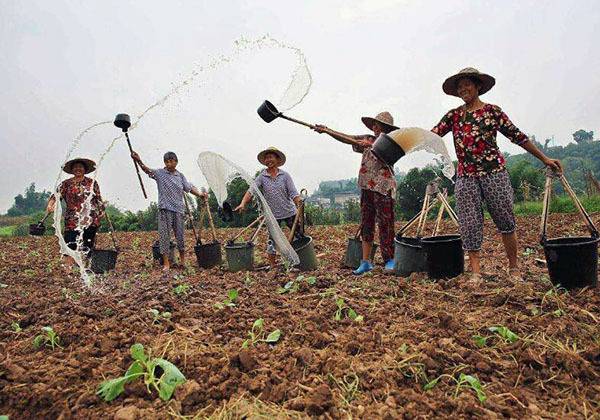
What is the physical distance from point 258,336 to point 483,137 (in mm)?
2278

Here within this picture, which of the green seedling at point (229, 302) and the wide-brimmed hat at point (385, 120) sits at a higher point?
the wide-brimmed hat at point (385, 120)

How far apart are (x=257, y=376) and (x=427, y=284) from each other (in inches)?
78.9

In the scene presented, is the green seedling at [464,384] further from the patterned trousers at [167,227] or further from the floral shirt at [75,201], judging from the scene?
the floral shirt at [75,201]

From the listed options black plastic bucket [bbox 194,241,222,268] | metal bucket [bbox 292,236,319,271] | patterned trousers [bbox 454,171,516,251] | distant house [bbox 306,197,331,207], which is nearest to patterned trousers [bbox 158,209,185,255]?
black plastic bucket [bbox 194,241,222,268]

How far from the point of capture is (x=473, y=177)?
11.4ft

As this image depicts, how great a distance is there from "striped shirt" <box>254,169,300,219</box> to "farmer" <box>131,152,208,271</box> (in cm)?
124

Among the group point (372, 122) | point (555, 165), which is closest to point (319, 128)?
point (372, 122)

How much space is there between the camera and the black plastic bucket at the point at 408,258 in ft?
13.1

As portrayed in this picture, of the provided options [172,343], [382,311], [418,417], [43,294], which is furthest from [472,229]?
[43,294]

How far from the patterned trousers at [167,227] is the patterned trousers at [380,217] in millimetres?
2581

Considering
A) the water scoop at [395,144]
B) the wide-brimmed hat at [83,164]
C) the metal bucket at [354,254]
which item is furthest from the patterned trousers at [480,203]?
the wide-brimmed hat at [83,164]

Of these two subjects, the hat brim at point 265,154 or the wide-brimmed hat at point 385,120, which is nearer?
the wide-brimmed hat at point 385,120

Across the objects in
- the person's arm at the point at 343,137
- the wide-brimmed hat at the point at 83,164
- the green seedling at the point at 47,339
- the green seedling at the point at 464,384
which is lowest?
the green seedling at the point at 464,384

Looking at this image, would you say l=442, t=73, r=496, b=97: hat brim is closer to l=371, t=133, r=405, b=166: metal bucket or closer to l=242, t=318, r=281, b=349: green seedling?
l=371, t=133, r=405, b=166: metal bucket
